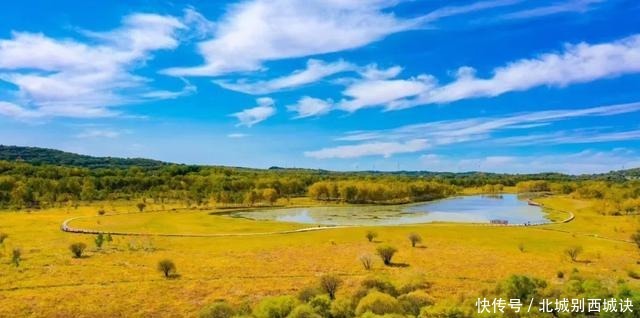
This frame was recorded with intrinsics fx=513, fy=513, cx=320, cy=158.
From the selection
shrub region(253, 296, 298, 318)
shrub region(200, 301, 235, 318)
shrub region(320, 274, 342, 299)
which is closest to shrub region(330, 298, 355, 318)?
shrub region(253, 296, 298, 318)

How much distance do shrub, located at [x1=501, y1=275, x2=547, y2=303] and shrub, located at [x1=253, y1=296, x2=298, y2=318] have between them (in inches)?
542

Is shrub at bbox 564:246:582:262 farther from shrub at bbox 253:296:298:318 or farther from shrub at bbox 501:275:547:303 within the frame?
shrub at bbox 253:296:298:318

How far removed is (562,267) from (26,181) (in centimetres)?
14084

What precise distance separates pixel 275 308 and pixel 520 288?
52.2ft

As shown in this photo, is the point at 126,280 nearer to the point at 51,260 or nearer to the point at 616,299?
the point at 51,260

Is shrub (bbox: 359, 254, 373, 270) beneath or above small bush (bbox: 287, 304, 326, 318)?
beneath

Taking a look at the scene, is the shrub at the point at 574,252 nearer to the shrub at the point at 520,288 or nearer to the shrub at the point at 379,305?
the shrub at the point at 520,288

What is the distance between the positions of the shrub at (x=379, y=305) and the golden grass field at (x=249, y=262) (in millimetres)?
6792

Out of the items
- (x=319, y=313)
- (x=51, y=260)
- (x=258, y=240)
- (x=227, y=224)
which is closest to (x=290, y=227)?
(x=227, y=224)

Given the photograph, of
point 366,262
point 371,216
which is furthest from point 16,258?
point 371,216

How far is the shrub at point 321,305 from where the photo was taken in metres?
27.4

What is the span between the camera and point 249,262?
51156 mm

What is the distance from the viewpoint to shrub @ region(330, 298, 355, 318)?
91.1 feet

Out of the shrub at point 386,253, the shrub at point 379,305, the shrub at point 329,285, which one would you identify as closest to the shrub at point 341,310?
the shrub at point 379,305
